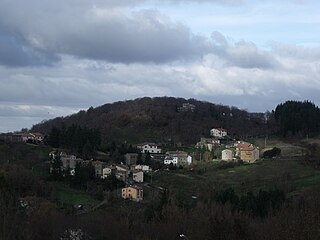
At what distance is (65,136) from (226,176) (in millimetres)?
28432

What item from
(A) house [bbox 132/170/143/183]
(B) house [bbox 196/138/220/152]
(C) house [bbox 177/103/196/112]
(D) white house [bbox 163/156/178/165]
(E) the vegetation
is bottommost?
(A) house [bbox 132/170/143/183]

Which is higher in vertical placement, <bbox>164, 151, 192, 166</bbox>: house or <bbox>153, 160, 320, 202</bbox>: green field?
<bbox>164, 151, 192, 166</bbox>: house

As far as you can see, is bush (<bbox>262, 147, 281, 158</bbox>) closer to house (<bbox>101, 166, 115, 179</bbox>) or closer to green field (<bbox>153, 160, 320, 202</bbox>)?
green field (<bbox>153, 160, 320, 202</bbox>)

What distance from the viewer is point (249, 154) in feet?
276

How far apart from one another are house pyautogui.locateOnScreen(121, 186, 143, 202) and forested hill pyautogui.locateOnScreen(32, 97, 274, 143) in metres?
46.2

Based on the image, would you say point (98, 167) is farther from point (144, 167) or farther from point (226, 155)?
point (226, 155)

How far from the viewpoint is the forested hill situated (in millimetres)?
118438

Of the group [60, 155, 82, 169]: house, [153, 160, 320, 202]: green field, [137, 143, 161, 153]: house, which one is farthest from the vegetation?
[60, 155, 82, 169]: house

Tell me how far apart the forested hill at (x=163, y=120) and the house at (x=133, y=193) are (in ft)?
152

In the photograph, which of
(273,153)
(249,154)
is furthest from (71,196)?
(273,153)

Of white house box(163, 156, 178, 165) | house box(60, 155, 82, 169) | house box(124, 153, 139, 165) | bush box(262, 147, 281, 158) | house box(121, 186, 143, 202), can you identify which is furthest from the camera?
white house box(163, 156, 178, 165)

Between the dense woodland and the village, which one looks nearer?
the dense woodland

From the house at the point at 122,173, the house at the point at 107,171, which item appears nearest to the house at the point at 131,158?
the house at the point at 122,173

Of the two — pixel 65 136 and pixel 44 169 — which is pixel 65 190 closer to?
pixel 44 169
